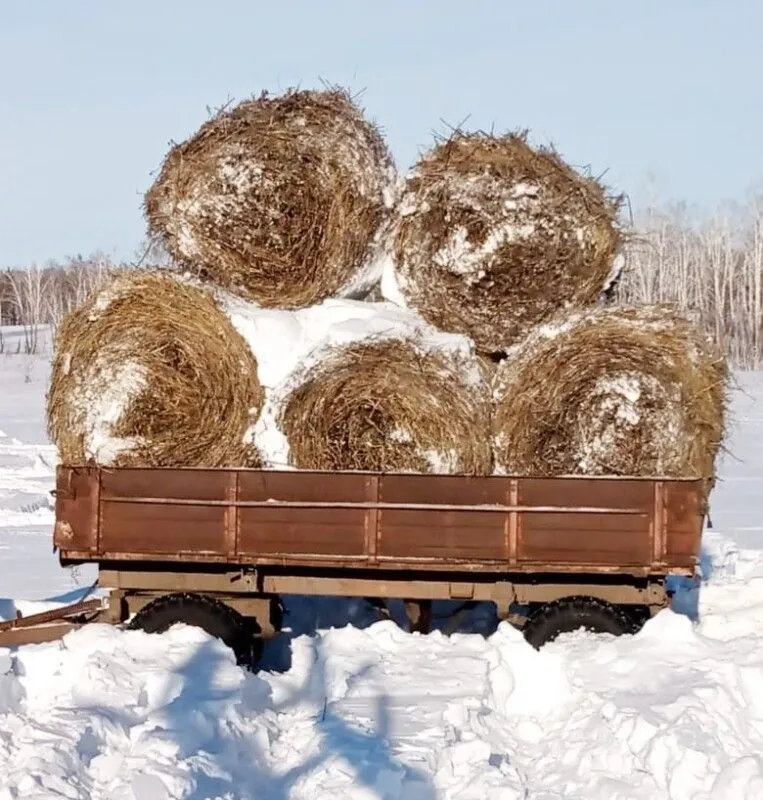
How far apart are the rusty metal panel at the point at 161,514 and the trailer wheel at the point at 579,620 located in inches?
80.8

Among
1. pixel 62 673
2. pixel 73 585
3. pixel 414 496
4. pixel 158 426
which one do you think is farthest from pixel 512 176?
pixel 73 585

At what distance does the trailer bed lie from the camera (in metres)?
6.88

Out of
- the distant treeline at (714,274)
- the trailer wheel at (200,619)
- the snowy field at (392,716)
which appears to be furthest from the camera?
the distant treeline at (714,274)

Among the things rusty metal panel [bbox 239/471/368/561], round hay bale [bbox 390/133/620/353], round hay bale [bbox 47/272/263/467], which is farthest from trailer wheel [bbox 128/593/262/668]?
round hay bale [bbox 390/133/620/353]

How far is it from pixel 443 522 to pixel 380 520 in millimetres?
395

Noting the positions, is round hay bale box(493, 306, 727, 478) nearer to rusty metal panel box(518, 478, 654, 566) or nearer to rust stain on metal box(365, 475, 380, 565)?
rusty metal panel box(518, 478, 654, 566)

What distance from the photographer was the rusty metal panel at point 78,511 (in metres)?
7.16

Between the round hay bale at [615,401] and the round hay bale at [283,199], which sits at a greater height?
the round hay bale at [283,199]

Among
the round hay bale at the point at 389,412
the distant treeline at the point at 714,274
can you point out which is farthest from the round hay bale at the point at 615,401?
the distant treeline at the point at 714,274

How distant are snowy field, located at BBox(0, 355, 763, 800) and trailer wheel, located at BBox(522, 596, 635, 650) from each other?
4.8 inches

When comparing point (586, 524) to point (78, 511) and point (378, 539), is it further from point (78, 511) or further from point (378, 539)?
point (78, 511)

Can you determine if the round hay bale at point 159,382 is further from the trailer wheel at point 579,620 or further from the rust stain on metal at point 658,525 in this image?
the rust stain on metal at point 658,525

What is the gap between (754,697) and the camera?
5762mm

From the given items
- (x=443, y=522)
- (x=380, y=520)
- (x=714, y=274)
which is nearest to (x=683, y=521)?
(x=443, y=522)
